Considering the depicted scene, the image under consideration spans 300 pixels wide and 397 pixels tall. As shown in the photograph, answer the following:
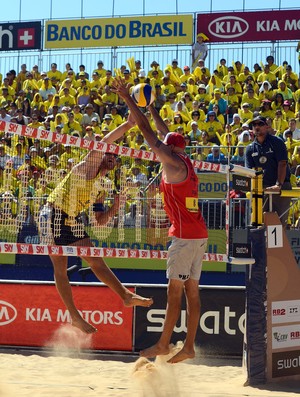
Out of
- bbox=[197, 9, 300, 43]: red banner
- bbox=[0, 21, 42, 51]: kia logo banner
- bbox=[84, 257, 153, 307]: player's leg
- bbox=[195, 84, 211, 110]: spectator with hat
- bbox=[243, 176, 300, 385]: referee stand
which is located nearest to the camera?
bbox=[84, 257, 153, 307]: player's leg

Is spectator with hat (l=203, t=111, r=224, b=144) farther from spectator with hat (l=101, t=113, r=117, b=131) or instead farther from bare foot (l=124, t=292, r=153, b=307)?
bare foot (l=124, t=292, r=153, b=307)

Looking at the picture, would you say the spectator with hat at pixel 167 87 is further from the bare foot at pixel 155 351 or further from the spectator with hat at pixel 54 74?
the bare foot at pixel 155 351

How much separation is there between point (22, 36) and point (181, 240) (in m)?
18.3

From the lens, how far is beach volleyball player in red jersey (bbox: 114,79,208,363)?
709cm

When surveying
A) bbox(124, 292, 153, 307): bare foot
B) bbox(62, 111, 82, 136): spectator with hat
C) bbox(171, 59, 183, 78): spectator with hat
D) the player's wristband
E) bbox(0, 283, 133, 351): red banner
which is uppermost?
bbox(171, 59, 183, 78): spectator with hat

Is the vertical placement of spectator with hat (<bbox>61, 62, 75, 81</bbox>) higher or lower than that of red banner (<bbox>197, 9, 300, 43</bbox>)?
lower

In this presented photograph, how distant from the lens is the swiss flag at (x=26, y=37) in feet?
79.7

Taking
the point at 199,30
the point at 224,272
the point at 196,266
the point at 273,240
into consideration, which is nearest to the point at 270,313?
the point at 273,240

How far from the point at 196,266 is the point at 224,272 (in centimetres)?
665

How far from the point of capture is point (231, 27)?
22109mm

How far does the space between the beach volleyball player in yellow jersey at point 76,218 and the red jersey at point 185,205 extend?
2.33ft

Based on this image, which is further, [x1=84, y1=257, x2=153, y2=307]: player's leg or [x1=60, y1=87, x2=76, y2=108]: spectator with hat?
[x1=60, y1=87, x2=76, y2=108]: spectator with hat

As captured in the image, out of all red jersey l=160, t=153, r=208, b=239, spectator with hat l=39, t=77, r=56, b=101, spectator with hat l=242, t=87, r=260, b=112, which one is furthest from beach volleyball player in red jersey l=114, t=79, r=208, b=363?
spectator with hat l=39, t=77, r=56, b=101

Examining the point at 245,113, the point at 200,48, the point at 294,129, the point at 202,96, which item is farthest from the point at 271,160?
the point at 200,48
